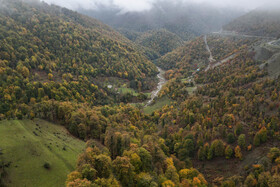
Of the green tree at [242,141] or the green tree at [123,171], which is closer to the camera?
the green tree at [123,171]

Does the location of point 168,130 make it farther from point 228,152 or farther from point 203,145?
point 228,152

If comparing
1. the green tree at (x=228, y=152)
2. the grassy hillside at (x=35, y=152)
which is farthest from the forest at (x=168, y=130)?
the grassy hillside at (x=35, y=152)

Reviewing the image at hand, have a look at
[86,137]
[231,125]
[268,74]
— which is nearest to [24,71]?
[86,137]

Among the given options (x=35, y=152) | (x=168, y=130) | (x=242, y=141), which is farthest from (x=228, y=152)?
(x=35, y=152)

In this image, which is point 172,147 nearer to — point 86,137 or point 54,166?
point 86,137

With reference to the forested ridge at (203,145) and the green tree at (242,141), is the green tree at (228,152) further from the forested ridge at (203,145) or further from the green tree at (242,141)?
the green tree at (242,141)

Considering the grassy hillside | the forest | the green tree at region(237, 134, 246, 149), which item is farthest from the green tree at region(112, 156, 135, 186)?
the green tree at region(237, 134, 246, 149)

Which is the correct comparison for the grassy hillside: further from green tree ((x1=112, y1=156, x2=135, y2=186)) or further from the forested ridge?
green tree ((x1=112, y1=156, x2=135, y2=186))

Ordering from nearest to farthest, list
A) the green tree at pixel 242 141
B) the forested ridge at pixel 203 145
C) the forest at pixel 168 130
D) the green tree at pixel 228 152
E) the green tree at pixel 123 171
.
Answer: the green tree at pixel 123 171 < the forested ridge at pixel 203 145 < the forest at pixel 168 130 < the green tree at pixel 228 152 < the green tree at pixel 242 141
